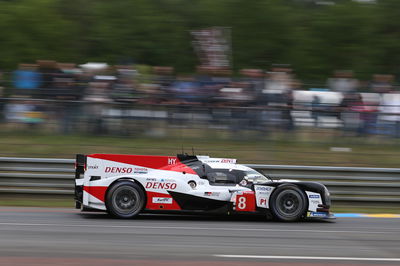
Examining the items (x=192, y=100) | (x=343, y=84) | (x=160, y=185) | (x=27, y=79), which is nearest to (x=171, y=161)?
(x=160, y=185)

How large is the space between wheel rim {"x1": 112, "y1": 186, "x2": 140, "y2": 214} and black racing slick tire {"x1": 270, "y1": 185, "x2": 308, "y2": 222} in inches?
86.0

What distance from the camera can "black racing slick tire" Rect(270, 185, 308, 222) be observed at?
10477 mm

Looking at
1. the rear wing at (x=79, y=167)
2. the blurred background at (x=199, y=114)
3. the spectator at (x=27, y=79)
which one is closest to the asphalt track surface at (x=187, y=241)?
the rear wing at (x=79, y=167)

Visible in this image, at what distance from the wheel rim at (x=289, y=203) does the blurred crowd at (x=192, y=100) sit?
11.1ft

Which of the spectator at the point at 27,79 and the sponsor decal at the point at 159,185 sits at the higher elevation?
the spectator at the point at 27,79

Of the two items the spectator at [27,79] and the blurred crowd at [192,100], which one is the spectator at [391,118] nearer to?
the blurred crowd at [192,100]

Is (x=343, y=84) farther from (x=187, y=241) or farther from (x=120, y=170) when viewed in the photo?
(x=187, y=241)

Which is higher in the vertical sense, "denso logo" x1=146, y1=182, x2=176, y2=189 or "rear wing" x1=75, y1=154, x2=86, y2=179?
"rear wing" x1=75, y1=154, x2=86, y2=179

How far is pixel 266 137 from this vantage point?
45.0 feet

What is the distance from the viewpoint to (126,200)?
1030 centimetres

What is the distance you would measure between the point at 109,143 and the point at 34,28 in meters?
13.3

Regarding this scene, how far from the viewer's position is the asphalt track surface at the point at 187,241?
682 centimetres

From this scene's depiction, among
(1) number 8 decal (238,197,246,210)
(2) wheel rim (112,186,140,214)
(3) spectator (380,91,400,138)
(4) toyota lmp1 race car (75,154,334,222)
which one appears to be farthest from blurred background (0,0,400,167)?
(2) wheel rim (112,186,140,214)

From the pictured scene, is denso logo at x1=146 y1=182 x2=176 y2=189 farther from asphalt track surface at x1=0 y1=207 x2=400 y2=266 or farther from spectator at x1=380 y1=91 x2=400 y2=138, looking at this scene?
spectator at x1=380 y1=91 x2=400 y2=138
